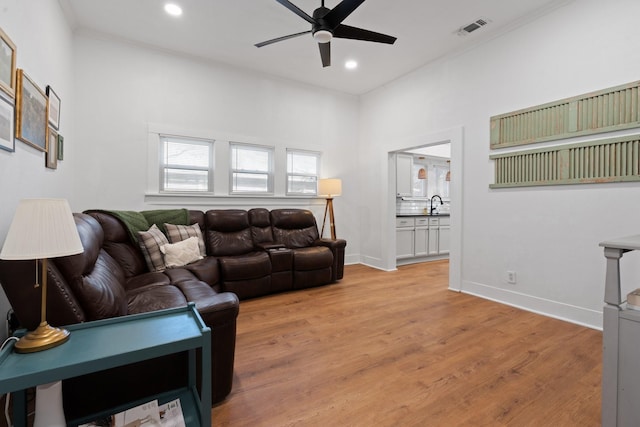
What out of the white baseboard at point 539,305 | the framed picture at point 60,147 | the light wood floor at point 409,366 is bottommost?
the light wood floor at point 409,366

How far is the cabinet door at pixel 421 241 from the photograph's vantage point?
5.53 metres

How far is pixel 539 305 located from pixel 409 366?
1965 millimetres

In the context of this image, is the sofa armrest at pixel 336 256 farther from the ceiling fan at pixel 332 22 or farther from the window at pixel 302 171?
the ceiling fan at pixel 332 22

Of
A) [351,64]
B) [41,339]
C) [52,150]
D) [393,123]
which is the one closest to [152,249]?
[52,150]

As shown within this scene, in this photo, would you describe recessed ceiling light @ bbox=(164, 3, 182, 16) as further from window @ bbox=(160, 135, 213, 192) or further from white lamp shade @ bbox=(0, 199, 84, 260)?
white lamp shade @ bbox=(0, 199, 84, 260)

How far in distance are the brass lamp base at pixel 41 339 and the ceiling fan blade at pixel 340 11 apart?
2715 mm

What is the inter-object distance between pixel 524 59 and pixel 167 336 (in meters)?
4.08

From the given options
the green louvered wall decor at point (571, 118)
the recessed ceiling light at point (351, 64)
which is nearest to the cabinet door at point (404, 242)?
the green louvered wall decor at point (571, 118)

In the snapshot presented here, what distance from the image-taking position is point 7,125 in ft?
5.49

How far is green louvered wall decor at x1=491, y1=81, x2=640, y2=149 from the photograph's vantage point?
8.18 ft

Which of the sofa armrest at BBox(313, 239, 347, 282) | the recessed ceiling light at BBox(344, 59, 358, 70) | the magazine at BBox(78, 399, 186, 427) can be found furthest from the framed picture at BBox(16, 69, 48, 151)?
the recessed ceiling light at BBox(344, 59, 358, 70)

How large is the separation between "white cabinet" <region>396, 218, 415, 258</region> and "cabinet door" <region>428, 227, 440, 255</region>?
487 millimetres

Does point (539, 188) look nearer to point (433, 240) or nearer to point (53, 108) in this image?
point (433, 240)

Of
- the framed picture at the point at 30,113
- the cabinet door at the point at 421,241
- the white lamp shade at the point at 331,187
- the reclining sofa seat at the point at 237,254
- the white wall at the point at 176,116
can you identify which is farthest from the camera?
the cabinet door at the point at 421,241
